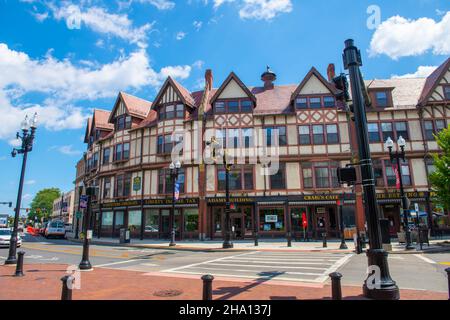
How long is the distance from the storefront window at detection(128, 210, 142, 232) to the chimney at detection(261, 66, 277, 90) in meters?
19.6

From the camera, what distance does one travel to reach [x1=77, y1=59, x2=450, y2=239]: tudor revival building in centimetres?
2716

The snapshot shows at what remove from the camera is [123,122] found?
34.2 meters

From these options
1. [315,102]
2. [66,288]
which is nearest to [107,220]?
[315,102]

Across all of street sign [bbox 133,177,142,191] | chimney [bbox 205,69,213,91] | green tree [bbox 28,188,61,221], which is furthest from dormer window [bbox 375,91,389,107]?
green tree [bbox 28,188,61,221]

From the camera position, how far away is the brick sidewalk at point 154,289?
23.2 feet

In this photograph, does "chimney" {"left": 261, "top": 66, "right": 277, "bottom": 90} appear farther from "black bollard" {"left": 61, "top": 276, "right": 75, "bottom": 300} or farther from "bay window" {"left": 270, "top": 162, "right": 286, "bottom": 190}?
"black bollard" {"left": 61, "top": 276, "right": 75, "bottom": 300}

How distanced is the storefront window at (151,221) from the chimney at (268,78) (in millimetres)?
18355

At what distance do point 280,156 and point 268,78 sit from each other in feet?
36.6

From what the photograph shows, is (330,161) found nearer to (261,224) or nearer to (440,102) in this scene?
(261,224)

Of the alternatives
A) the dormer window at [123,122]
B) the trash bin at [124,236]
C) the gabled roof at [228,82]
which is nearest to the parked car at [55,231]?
the dormer window at [123,122]

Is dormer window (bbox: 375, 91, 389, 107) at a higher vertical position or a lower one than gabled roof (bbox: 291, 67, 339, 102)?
lower

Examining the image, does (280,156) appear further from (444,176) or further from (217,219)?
(444,176)

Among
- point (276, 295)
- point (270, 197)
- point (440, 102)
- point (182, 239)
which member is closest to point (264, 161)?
point (270, 197)

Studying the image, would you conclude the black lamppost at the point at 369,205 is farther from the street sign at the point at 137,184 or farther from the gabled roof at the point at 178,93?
the street sign at the point at 137,184
